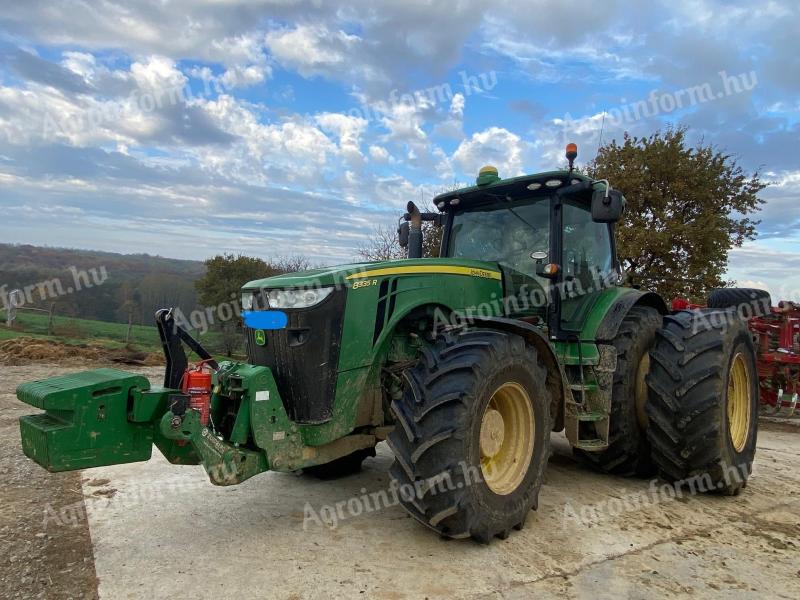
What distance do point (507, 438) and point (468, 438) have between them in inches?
29.8

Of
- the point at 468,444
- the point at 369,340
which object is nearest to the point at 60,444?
the point at 369,340

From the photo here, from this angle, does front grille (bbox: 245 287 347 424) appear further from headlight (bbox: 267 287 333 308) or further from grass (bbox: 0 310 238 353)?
grass (bbox: 0 310 238 353)

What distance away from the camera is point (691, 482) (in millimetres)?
4898

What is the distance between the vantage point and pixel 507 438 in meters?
4.14

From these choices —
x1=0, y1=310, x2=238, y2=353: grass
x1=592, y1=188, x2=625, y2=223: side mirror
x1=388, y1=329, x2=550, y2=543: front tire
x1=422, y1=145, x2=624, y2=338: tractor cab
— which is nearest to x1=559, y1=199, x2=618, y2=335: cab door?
x1=422, y1=145, x2=624, y2=338: tractor cab

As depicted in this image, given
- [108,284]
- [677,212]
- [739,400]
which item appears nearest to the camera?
[739,400]

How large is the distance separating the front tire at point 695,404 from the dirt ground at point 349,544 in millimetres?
245

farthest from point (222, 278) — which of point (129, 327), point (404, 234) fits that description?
point (404, 234)

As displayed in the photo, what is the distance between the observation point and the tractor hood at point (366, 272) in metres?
A: 3.79

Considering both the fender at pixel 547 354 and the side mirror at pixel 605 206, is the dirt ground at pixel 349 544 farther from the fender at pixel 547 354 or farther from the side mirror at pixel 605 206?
the side mirror at pixel 605 206

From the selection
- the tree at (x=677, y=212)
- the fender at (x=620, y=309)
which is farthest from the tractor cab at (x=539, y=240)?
the tree at (x=677, y=212)

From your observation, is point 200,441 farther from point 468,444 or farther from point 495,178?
point 495,178

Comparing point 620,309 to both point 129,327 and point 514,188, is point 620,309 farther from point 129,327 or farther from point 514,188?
point 129,327

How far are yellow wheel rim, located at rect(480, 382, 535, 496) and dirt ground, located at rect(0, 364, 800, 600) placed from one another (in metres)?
0.37
